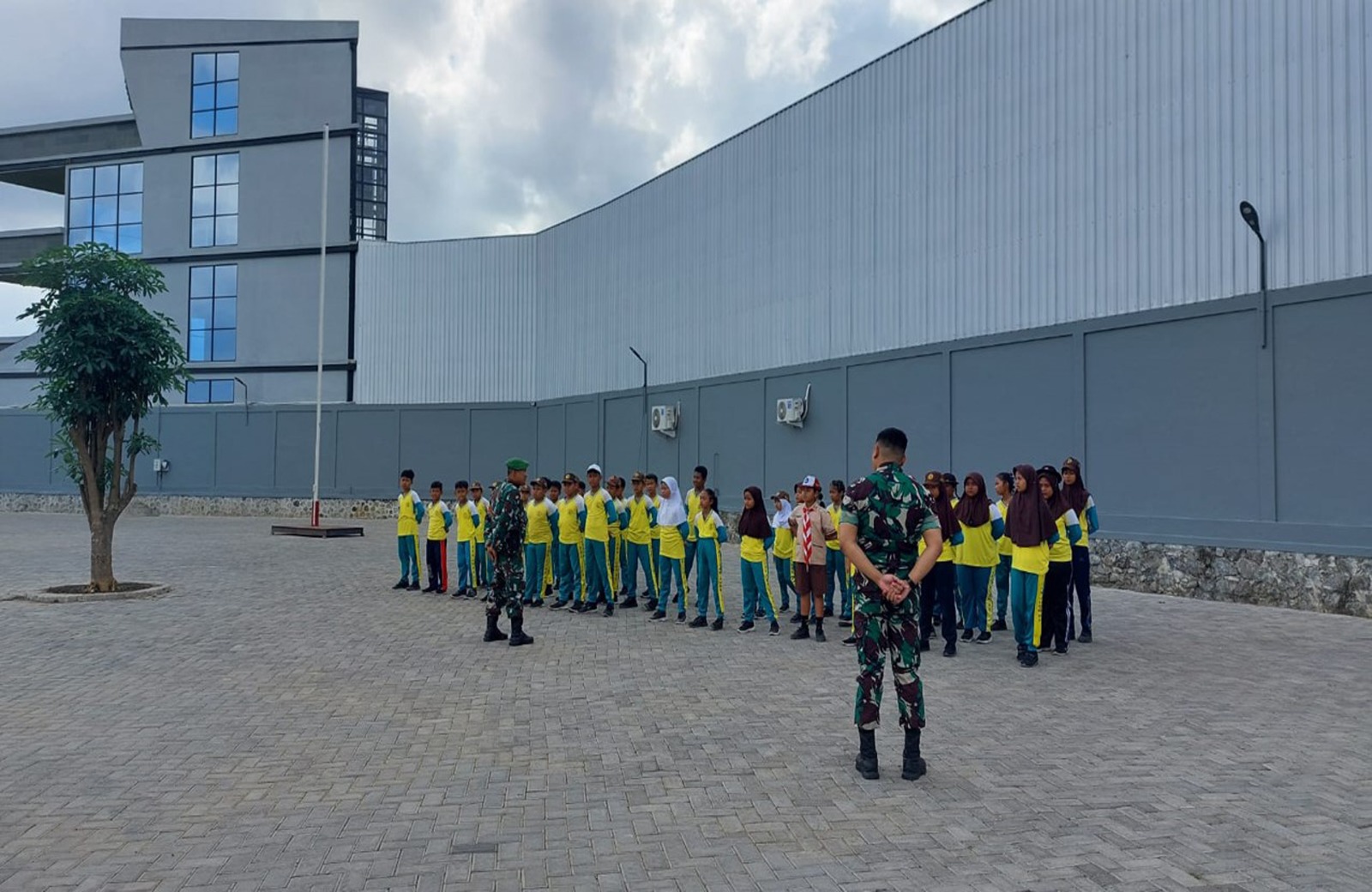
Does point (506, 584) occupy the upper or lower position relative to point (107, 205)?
lower

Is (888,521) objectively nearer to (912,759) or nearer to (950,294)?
(912,759)

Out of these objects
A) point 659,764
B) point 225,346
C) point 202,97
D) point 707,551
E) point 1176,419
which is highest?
point 202,97

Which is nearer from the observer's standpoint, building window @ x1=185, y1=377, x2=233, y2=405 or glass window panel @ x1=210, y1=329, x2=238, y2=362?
glass window panel @ x1=210, y1=329, x2=238, y2=362

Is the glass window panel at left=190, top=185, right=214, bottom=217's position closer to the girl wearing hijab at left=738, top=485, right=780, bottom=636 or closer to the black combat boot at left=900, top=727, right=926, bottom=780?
the girl wearing hijab at left=738, top=485, right=780, bottom=636

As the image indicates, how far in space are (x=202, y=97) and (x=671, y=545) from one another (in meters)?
33.5

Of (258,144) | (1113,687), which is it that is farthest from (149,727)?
(258,144)

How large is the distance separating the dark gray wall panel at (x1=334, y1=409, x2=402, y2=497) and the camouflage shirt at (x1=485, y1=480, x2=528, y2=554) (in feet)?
83.7

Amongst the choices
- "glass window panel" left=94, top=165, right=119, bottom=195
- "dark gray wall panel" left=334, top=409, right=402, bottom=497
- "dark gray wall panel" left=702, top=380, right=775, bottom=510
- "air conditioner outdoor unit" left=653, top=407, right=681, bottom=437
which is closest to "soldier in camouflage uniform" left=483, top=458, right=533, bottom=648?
"dark gray wall panel" left=702, top=380, right=775, bottom=510

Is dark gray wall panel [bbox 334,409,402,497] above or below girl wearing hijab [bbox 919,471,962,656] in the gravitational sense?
above

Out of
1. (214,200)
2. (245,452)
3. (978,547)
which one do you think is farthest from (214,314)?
(978,547)

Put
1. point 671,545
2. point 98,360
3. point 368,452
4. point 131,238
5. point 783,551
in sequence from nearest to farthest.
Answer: point 783,551 < point 671,545 < point 98,360 < point 368,452 < point 131,238

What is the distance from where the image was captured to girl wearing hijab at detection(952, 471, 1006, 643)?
34.9ft

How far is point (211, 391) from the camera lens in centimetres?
3709

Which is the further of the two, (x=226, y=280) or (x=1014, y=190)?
(x=226, y=280)
